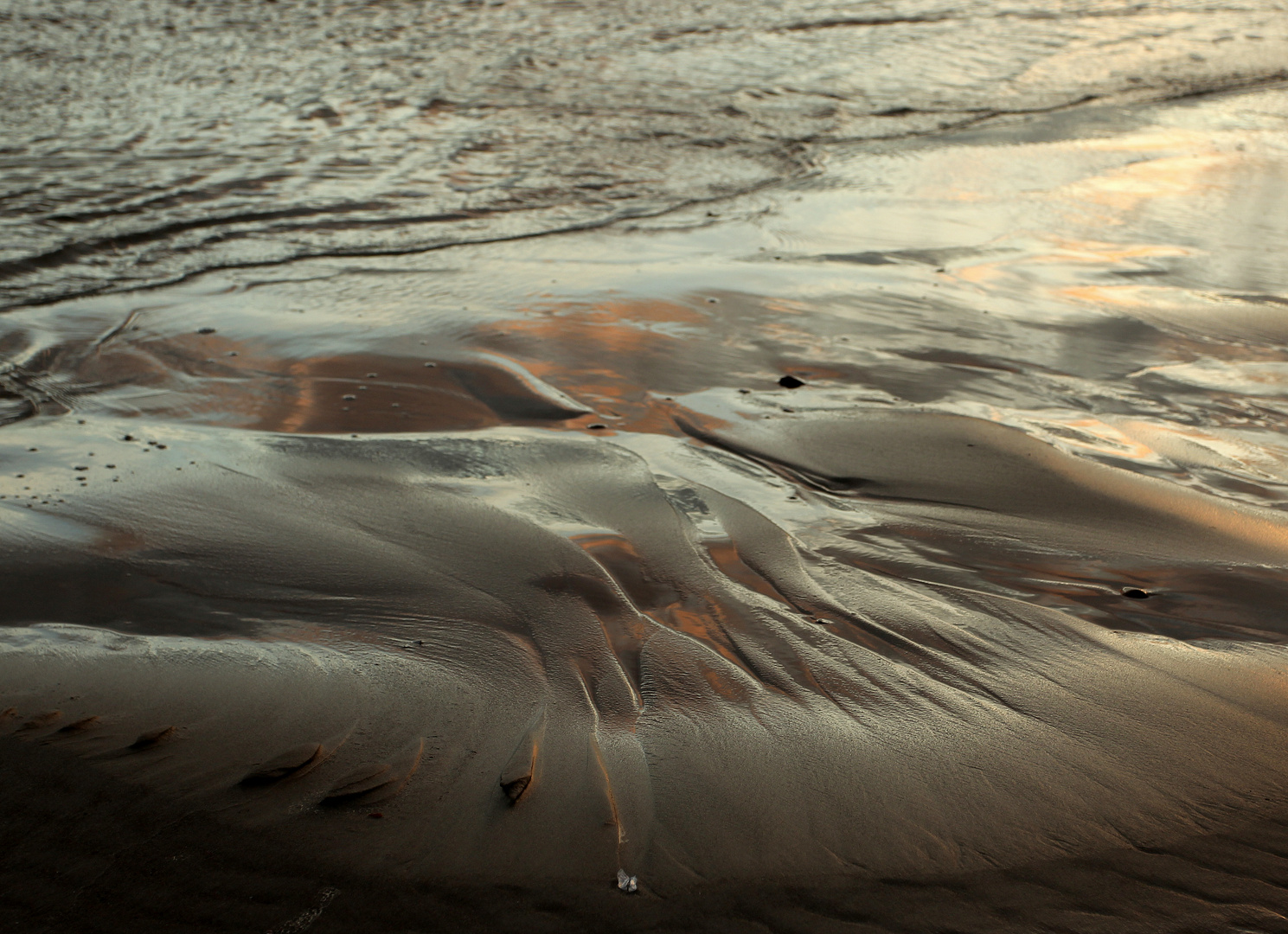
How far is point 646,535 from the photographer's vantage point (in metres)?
2.59

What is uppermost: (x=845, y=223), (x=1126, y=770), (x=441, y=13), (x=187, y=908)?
(x=441, y=13)

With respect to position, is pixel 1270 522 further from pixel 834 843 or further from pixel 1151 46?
pixel 1151 46

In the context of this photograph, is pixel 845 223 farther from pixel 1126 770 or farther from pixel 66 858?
pixel 66 858

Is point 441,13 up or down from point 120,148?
up

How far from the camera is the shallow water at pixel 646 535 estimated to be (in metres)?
1.61

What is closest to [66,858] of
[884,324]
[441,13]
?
[884,324]

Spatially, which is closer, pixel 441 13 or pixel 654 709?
pixel 654 709

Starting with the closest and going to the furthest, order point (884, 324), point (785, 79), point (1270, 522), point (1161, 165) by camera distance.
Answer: point (1270, 522) → point (884, 324) → point (1161, 165) → point (785, 79)

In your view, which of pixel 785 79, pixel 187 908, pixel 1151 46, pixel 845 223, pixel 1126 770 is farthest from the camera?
pixel 1151 46

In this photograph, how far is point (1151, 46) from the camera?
8570 millimetres

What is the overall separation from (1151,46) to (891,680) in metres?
8.66

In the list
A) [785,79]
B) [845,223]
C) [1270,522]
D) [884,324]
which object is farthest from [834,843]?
[785,79]

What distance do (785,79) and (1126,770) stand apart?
23.5 ft

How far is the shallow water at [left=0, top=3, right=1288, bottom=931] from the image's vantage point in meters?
1.61
